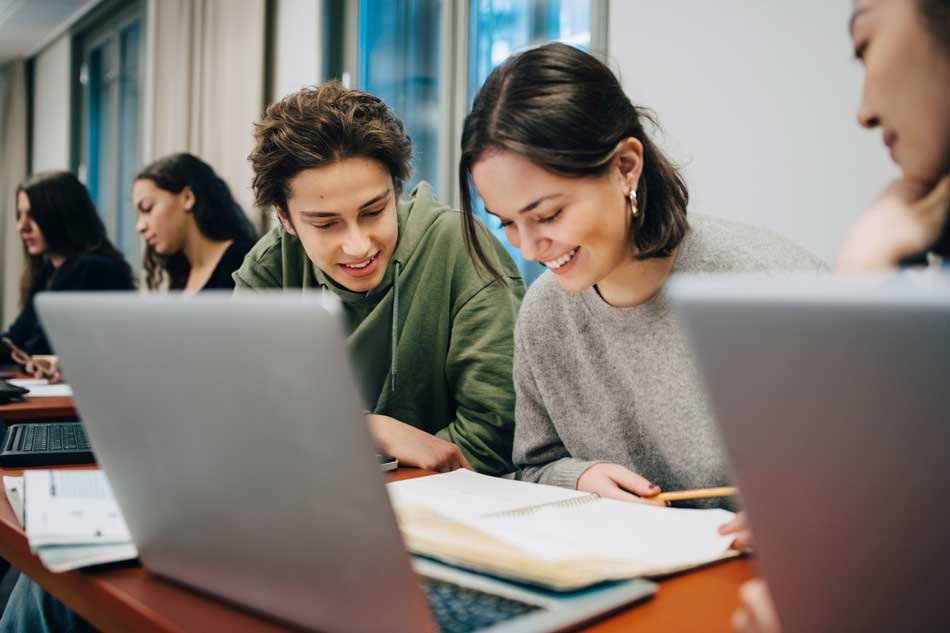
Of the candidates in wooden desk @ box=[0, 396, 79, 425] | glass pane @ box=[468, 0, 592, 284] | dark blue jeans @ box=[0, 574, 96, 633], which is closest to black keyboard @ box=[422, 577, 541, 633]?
dark blue jeans @ box=[0, 574, 96, 633]

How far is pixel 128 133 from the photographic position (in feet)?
17.7

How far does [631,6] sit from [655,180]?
110cm

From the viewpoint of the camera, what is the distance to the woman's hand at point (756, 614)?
1.43 ft

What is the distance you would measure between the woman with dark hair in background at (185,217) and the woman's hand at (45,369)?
0.44 metres

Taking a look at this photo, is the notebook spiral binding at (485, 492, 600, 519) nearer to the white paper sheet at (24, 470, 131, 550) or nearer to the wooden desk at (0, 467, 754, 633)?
the wooden desk at (0, 467, 754, 633)

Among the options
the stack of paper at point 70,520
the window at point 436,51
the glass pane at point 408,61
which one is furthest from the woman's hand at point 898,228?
the glass pane at point 408,61

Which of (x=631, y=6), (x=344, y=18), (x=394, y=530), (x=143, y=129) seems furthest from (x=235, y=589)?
(x=143, y=129)

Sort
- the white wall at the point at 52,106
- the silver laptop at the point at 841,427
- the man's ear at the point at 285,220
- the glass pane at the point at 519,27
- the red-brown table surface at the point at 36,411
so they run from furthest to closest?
the white wall at the point at 52,106, the glass pane at the point at 519,27, the red-brown table surface at the point at 36,411, the man's ear at the point at 285,220, the silver laptop at the point at 841,427

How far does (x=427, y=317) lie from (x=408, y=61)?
182 cm

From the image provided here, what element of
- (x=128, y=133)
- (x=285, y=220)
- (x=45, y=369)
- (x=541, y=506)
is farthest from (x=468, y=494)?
(x=128, y=133)

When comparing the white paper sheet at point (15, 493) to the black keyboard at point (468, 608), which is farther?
the white paper sheet at point (15, 493)

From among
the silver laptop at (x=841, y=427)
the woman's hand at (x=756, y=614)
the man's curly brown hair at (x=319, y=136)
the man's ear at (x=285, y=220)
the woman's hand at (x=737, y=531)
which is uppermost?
the man's curly brown hair at (x=319, y=136)

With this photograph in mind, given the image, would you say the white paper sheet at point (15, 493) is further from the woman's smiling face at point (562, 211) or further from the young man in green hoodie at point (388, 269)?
the woman's smiling face at point (562, 211)

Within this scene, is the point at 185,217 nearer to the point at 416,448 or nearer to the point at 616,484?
the point at 416,448
